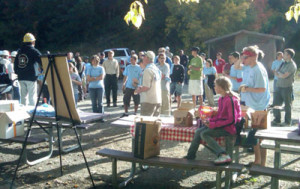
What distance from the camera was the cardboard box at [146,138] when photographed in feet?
15.6

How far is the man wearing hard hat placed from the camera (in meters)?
8.02

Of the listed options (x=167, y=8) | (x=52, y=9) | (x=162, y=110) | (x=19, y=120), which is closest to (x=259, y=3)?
(x=167, y=8)

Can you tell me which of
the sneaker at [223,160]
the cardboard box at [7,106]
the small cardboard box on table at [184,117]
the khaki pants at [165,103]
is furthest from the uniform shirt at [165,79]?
the sneaker at [223,160]

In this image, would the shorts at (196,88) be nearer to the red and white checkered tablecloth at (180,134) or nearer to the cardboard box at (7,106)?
the red and white checkered tablecloth at (180,134)

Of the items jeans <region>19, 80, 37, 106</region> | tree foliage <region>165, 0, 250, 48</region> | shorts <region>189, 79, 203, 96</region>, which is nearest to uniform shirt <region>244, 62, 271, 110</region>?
jeans <region>19, 80, 37, 106</region>

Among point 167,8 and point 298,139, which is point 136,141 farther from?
point 167,8

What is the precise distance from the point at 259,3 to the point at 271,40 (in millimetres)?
10339

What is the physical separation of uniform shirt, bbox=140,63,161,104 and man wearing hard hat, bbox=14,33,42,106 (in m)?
2.54

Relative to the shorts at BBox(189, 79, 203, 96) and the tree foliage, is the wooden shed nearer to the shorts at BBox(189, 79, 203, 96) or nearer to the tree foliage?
the tree foliage

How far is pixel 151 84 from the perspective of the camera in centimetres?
722

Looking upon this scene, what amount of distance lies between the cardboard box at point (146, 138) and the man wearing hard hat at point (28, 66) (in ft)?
13.5

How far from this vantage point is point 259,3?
113 feet

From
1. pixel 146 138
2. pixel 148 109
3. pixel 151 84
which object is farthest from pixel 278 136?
pixel 148 109

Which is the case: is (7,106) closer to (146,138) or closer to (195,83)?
(146,138)
